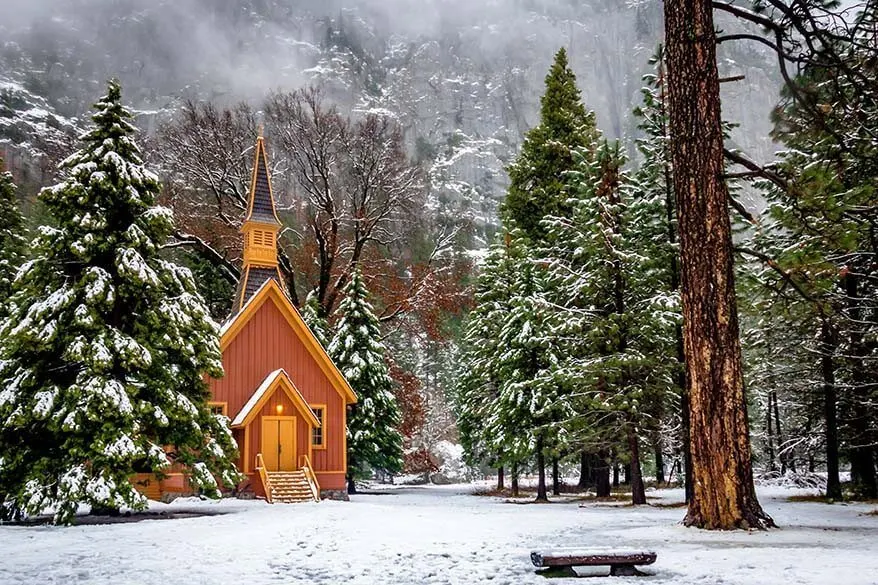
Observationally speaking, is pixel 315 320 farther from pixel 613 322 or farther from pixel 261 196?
pixel 613 322

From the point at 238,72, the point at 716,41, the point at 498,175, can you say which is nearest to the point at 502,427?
the point at 716,41

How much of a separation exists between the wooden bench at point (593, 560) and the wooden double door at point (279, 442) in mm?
17385

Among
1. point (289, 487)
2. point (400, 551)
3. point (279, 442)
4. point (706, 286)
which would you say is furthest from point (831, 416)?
point (279, 442)

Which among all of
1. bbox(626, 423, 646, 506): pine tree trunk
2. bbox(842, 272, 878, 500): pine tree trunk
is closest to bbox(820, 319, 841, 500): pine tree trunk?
bbox(842, 272, 878, 500): pine tree trunk

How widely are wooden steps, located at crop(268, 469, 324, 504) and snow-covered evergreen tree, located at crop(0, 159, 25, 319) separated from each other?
9.67 metres

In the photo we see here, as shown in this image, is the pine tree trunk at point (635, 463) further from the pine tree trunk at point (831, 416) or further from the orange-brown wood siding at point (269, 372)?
the orange-brown wood siding at point (269, 372)

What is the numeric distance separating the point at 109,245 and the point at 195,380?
336 centimetres

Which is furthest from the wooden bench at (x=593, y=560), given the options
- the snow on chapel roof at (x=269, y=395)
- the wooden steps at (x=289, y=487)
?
the snow on chapel roof at (x=269, y=395)

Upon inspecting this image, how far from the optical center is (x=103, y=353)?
13.3m

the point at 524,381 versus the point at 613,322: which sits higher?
the point at 613,322

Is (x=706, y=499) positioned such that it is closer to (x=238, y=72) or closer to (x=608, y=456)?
(x=608, y=456)

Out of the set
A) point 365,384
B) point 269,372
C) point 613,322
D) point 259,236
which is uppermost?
point 259,236

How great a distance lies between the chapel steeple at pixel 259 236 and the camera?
25.2m

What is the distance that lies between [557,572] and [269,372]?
18345 millimetres
